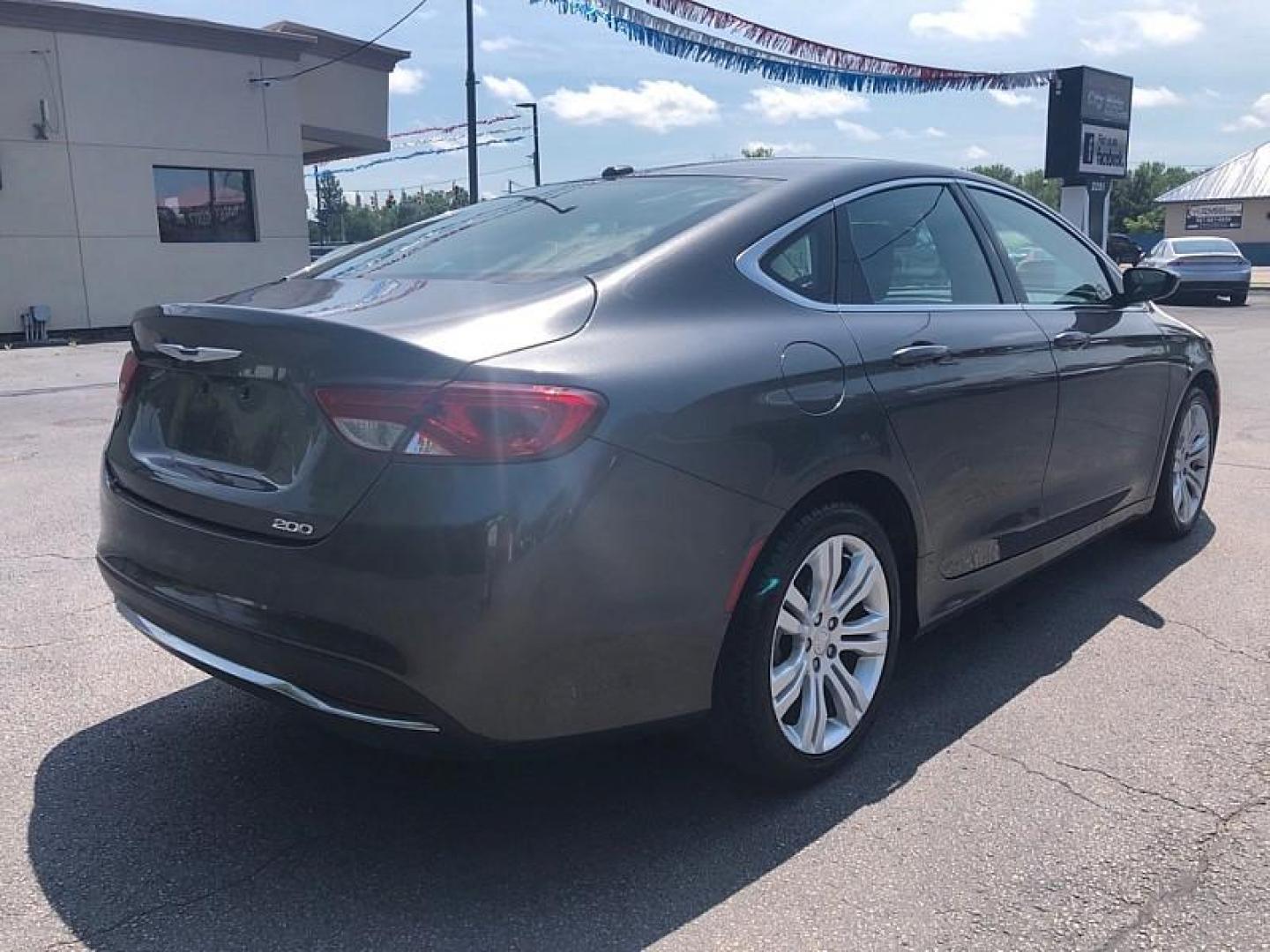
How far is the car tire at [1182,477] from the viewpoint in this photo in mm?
4957

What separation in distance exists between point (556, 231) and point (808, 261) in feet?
2.42

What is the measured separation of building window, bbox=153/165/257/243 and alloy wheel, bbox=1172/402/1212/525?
18879 millimetres

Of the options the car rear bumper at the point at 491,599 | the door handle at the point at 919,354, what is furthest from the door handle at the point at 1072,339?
the car rear bumper at the point at 491,599

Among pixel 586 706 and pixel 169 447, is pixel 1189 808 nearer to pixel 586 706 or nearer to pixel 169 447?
pixel 586 706

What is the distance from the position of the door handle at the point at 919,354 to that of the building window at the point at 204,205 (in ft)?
63.9

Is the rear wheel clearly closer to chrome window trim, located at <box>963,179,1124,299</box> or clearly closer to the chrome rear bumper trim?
chrome window trim, located at <box>963,179,1124,299</box>

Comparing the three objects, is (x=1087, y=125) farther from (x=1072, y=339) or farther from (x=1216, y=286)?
(x=1072, y=339)

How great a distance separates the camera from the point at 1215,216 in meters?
58.8

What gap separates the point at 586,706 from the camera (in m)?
2.44

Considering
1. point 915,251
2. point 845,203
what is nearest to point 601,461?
point 845,203

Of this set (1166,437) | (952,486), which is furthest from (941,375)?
(1166,437)

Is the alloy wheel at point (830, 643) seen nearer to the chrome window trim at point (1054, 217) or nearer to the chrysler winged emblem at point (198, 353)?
the chrysler winged emblem at point (198, 353)

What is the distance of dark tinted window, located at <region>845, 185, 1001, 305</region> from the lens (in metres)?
3.31

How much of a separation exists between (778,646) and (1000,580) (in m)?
1.24
